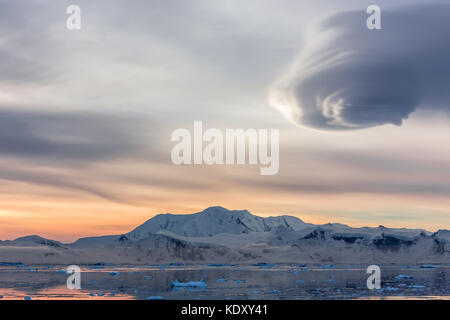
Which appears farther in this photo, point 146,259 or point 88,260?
point 146,259

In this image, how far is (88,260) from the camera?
18088 centimetres

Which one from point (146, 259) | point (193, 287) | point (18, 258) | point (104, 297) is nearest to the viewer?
point (104, 297)
